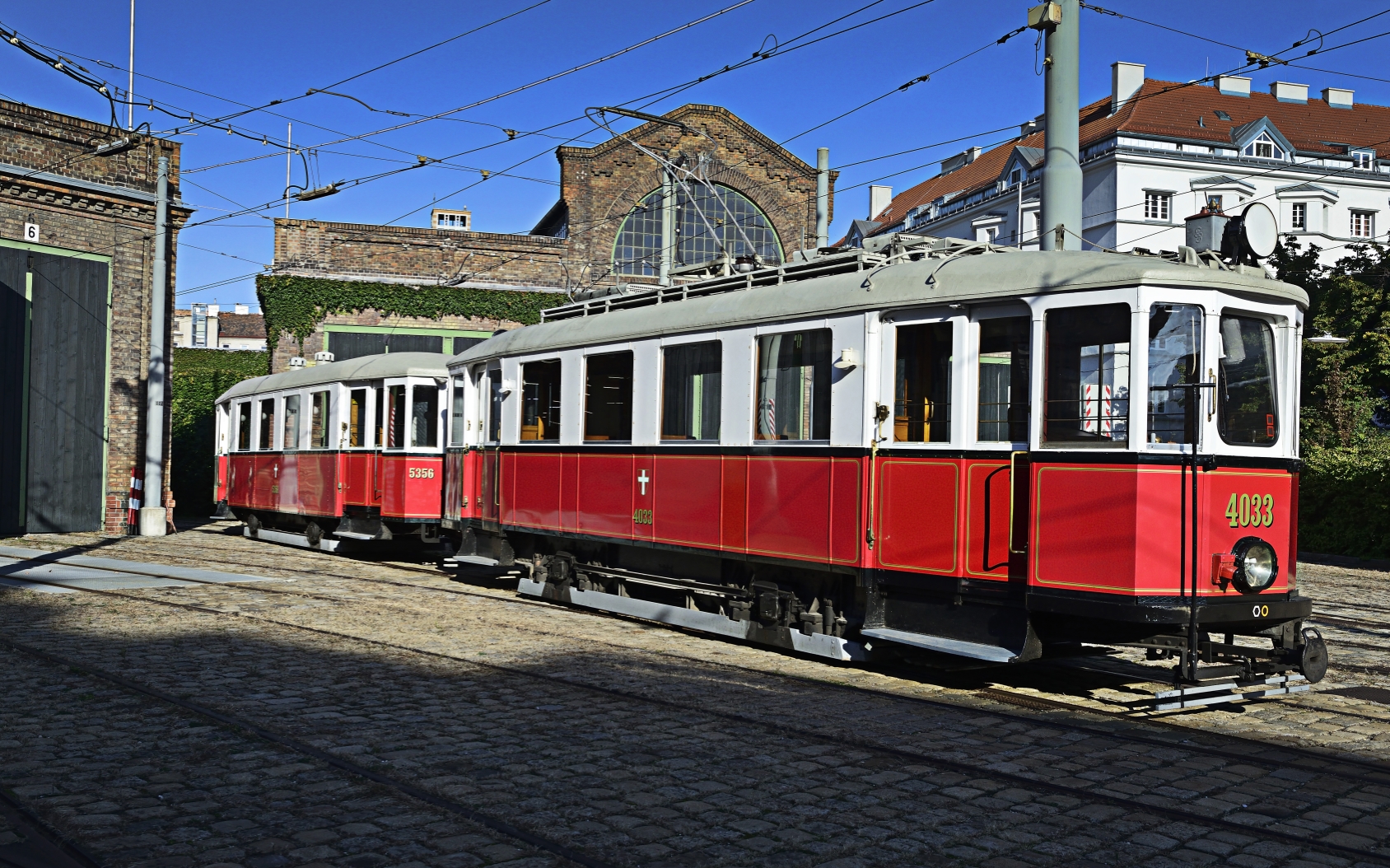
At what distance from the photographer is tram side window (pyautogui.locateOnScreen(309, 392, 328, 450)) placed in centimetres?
2095

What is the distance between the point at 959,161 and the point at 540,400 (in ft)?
192

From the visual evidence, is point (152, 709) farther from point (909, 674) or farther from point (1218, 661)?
point (1218, 661)

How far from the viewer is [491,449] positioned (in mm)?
15211

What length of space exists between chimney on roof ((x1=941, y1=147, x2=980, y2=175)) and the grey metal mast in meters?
48.2

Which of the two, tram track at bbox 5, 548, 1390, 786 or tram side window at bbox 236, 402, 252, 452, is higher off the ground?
tram side window at bbox 236, 402, 252, 452

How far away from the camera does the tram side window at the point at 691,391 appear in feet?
36.6

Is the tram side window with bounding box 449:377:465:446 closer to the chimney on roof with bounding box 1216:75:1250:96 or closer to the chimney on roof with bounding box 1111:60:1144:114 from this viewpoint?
the chimney on roof with bounding box 1111:60:1144:114

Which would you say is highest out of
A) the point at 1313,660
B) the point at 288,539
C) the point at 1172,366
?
the point at 1172,366

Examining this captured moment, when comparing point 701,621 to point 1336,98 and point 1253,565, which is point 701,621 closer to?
point 1253,565

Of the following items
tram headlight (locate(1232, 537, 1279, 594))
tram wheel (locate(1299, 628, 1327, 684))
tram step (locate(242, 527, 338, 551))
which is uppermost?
tram headlight (locate(1232, 537, 1279, 594))

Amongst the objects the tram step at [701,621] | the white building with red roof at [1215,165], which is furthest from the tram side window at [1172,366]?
the white building with red roof at [1215,165]

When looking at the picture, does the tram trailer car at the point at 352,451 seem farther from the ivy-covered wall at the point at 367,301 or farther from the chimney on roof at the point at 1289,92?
the chimney on roof at the point at 1289,92

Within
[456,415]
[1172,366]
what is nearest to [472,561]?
[456,415]

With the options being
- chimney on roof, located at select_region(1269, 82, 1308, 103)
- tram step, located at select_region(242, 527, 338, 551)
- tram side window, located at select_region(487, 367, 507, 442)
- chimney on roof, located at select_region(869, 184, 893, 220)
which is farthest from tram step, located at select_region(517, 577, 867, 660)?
chimney on roof, located at select_region(869, 184, 893, 220)
